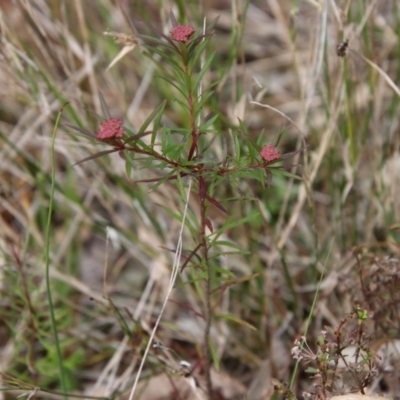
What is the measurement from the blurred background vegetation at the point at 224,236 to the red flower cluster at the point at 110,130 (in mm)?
521

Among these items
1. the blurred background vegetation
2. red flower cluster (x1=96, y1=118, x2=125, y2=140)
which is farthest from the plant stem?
red flower cluster (x1=96, y1=118, x2=125, y2=140)

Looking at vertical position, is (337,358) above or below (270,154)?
below

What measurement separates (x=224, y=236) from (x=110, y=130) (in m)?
1.02

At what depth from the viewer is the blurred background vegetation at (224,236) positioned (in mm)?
1645

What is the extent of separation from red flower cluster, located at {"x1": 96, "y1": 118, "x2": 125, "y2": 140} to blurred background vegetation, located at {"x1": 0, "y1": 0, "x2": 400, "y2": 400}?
0.52 metres

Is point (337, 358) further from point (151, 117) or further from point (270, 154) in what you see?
point (151, 117)

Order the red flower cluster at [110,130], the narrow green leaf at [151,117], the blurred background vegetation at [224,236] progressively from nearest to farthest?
1. the red flower cluster at [110,130]
2. the narrow green leaf at [151,117]
3. the blurred background vegetation at [224,236]

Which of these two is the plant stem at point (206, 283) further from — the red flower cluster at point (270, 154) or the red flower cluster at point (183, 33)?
the red flower cluster at point (183, 33)

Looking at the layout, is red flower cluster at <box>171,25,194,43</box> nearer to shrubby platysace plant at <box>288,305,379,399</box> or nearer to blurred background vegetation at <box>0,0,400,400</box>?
blurred background vegetation at <box>0,0,400,400</box>

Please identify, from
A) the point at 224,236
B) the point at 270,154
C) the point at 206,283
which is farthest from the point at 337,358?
the point at 224,236

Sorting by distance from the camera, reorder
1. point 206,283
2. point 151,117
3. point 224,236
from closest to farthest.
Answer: point 151,117 → point 206,283 → point 224,236

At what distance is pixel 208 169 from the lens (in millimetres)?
1127

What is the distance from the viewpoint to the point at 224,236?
1940mm

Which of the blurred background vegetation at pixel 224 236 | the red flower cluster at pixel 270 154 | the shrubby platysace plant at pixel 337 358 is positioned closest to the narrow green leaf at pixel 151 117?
the red flower cluster at pixel 270 154
